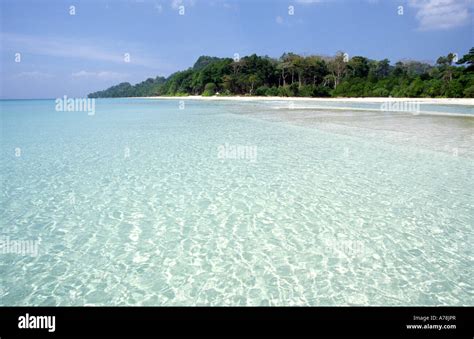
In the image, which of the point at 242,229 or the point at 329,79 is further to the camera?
the point at 329,79

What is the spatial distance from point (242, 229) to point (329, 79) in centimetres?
6463

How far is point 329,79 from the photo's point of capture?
210 ft

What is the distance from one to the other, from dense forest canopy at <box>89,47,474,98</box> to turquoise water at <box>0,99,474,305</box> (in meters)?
21.4

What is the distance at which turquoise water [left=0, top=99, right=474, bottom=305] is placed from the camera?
3475 mm

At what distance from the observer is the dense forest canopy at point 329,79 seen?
3975 cm

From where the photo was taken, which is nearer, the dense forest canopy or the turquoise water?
the turquoise water

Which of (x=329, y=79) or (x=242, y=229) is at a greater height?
(x=329, y=79)

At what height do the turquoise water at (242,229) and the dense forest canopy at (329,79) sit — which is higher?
the dense forest canopy at (329,79)

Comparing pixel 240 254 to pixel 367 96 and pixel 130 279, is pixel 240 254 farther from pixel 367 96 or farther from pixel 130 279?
pixel 367 96

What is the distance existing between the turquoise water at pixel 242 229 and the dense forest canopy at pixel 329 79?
844 inches
